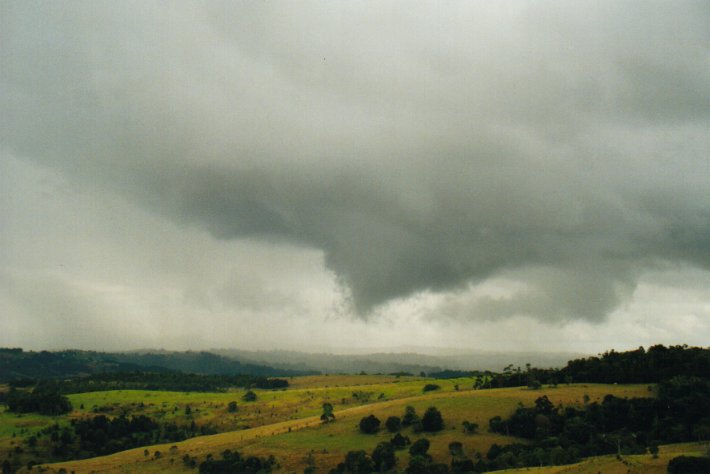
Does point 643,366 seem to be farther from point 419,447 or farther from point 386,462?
point 386,462

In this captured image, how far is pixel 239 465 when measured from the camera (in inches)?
4540

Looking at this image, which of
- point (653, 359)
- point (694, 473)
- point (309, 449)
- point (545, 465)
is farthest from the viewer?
point (653, 359)

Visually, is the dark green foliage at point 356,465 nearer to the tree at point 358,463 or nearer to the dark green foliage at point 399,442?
the tree at point 358,463

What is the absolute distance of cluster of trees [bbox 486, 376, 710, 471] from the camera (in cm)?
9469

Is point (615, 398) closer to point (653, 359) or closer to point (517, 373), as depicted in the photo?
point (653, 359)

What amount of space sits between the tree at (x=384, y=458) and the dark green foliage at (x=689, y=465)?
5411 centimetres

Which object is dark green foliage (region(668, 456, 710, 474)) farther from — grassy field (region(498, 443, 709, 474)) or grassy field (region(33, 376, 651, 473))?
grassy field (region(33, 376, 651, 473))

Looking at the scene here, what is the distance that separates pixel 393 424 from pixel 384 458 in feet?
92.8

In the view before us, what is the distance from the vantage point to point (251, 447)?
430 feet

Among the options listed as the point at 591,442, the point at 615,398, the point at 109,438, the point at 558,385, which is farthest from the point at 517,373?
the point at 109,438

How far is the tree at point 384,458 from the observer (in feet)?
344

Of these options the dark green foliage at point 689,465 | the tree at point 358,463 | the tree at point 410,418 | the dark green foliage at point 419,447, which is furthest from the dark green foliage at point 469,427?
the dark green foliage at point 689,465

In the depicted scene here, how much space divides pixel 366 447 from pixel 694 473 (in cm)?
7335

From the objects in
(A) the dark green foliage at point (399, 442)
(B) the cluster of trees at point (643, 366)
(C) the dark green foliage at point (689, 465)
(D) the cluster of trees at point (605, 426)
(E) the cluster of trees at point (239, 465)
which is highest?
(B) the cluster of trees at point (643, 366)
